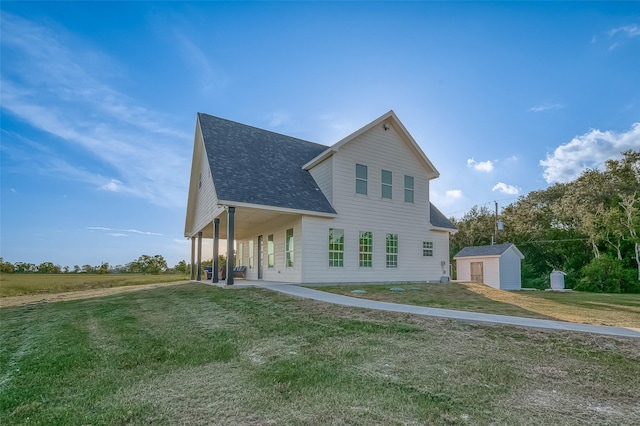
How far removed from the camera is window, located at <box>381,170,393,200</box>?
50.3ft

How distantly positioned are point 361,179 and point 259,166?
4318 mm

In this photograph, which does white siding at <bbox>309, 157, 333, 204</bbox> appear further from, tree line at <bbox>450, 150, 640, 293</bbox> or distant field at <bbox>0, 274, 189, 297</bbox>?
tree line at <bbox>450, 150, 640, 293</bbox>

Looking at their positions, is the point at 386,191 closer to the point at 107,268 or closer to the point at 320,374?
the point at 320,374

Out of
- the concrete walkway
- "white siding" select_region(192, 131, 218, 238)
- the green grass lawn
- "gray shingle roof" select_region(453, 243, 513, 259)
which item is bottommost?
the green grass lawn

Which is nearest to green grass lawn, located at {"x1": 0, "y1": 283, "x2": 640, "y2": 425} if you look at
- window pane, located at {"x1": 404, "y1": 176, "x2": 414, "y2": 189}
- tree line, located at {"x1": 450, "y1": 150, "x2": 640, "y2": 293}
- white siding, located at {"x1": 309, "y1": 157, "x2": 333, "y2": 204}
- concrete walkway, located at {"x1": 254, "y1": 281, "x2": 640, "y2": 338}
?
concrete walkway, located at {"x1": 254, "y1": 281, "x2": 640, "y2": 338}

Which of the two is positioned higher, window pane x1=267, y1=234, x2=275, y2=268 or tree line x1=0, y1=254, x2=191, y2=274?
window pane x1=267, y1=234, x2=275, y2=268

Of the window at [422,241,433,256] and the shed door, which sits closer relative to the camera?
the window at [422,241,433,256]

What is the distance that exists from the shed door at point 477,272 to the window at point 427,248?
908cm

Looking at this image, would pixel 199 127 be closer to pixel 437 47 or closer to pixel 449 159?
pixel 437 47

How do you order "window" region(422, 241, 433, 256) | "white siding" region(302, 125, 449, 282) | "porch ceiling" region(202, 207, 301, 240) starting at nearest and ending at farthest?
1. "porch ceiling" region(202, 207, 301, 240)
2. "white siding" region(302, 125, 449, 282)
3. "window" region(422, 241, 433, 256)

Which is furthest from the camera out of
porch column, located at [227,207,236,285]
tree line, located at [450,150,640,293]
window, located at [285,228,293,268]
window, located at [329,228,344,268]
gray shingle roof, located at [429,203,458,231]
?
tree line, located at [450,150,640,293]

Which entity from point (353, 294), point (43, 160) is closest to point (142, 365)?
point (353, 294)

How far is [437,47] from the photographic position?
1255 cm

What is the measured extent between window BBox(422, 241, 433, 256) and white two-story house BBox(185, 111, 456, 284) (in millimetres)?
66
